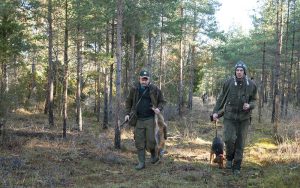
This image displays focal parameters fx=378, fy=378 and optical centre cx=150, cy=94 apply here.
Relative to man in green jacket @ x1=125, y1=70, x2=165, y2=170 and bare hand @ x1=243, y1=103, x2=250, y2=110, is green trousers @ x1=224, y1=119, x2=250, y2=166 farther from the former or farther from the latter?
man in green jacket @ x1=125, y1=70, x2=165, y2=170

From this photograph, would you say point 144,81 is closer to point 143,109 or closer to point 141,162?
point 143,109

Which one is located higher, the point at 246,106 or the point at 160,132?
the point at 246,106

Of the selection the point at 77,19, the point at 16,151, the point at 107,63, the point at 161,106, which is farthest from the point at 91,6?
the point at 161,106

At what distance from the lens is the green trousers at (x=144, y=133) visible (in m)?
8.43

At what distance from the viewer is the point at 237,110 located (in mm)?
7676

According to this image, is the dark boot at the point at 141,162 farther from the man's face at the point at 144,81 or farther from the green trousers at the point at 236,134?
the green trousers at the point at 236,134

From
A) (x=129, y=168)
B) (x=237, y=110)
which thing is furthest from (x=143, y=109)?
(x=237, y=110)

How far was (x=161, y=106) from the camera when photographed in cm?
838

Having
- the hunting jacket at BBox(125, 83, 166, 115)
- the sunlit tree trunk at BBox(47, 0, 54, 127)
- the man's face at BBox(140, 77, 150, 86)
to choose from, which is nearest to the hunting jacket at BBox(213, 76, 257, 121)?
the hunting jacket at BBox(125, 83, 166, 115)

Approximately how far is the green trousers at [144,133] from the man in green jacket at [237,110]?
4.93ft

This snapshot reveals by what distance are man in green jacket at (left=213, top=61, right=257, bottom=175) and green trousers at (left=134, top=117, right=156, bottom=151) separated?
59.2 inches

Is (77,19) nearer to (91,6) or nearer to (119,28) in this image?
(91,6)

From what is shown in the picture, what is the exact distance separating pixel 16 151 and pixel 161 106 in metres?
4.47

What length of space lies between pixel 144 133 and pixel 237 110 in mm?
2155
